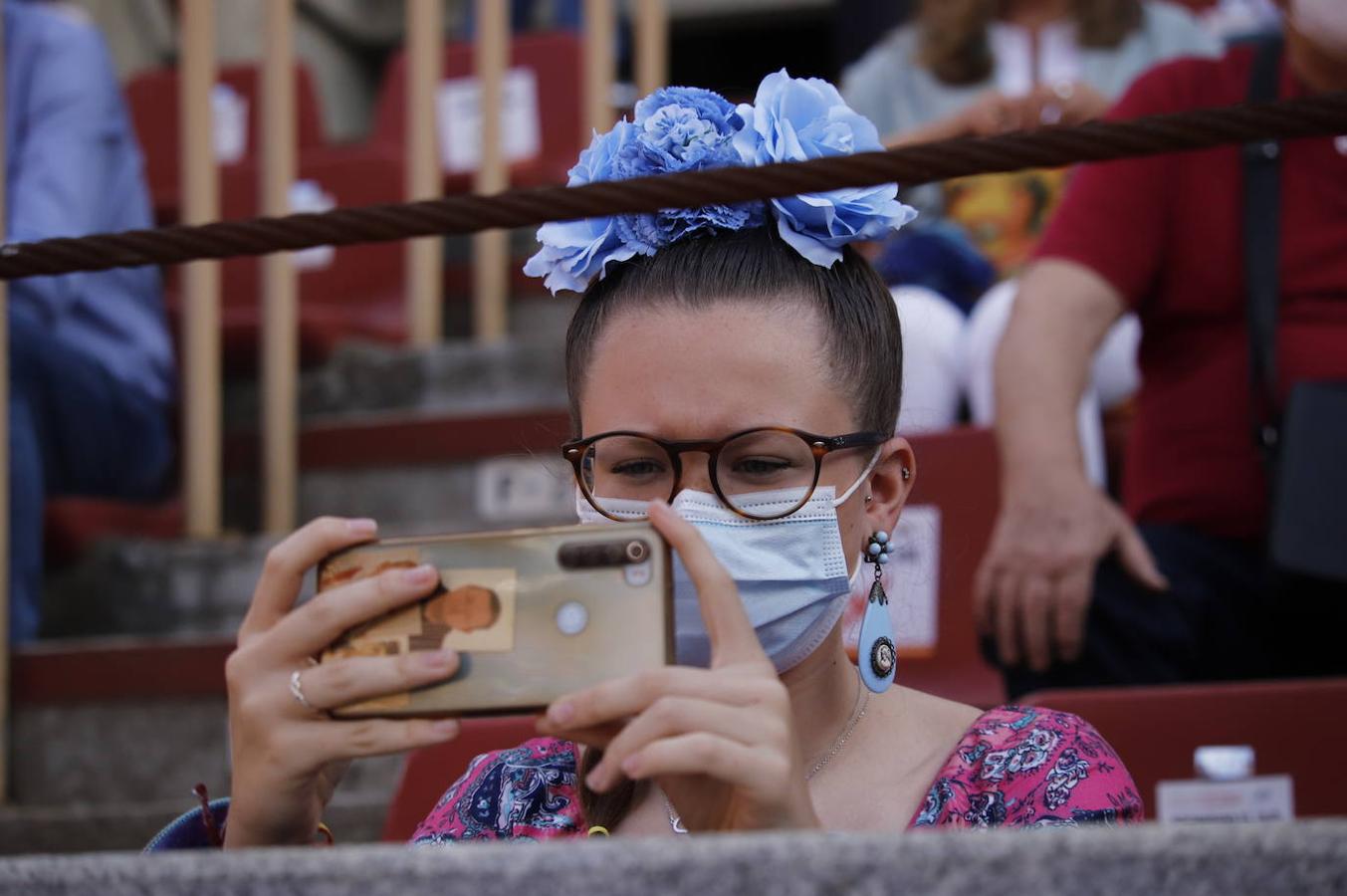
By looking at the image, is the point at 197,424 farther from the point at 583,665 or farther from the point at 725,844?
the point at 725,844

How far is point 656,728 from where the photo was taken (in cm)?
108

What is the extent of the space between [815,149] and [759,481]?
1.24 ft

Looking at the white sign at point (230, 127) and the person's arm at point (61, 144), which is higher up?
the white sign at point (230, 127)

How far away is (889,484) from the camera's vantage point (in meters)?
1.66

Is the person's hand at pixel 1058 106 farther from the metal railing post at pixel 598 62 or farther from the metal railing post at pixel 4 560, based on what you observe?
the metal railing post at pixel 4 560

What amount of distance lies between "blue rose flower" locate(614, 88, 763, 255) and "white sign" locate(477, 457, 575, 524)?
6.04 ft

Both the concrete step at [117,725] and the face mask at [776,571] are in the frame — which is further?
the concrete step at [117,725]

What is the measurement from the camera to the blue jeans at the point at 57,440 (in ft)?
10.8

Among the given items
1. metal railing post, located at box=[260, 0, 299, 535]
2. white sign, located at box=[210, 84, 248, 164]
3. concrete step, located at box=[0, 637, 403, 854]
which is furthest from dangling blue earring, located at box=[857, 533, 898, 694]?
white sign, located at box=[210, 84, 248, 164]

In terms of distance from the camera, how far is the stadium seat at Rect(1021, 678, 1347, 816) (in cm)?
204

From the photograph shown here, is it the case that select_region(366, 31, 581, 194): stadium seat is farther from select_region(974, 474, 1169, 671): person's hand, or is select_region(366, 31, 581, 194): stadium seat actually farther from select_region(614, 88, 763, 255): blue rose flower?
select_region(614, 88, 763, 255): blue rose flower

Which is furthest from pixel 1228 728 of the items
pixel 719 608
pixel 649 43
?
pixel 649 43

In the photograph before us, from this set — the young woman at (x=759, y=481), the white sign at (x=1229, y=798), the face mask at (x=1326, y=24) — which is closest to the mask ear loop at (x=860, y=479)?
the young woman at (x=759, y=481)

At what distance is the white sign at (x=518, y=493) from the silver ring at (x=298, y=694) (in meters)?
2.29
